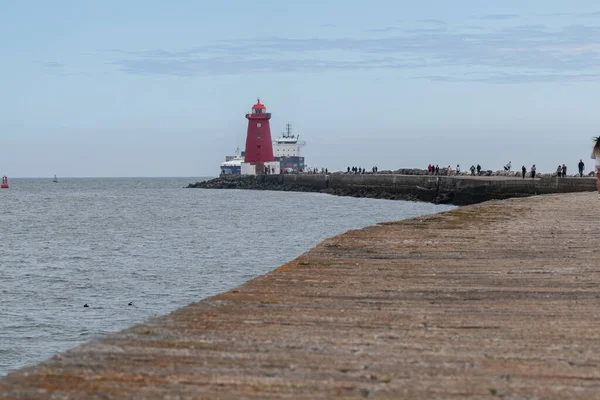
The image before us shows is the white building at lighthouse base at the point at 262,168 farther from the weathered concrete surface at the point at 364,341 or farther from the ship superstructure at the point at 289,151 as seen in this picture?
the weathered concrete surface at the point at 364,341

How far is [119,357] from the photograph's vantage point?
3662 millimetres

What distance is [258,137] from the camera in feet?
323

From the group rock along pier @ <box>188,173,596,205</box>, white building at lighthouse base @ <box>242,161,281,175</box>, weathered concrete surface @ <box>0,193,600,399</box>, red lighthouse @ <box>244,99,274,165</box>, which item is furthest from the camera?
white building at lighthouse base @ <box>242,161,281,175</box>

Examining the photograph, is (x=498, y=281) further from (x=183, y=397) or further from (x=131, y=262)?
(x=131, y=262)

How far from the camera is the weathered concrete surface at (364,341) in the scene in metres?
3.25

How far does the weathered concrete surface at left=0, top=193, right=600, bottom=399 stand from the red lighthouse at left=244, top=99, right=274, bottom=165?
8997 cm

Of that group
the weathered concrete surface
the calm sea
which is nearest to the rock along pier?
the calm sea

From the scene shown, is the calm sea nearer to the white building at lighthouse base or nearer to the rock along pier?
the rock along pier

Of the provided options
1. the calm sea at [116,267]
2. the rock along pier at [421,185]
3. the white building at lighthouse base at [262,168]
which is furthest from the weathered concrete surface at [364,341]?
the white building at lighthouse base at [262,168]

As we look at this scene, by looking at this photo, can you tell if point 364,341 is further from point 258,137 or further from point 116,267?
point 258,137

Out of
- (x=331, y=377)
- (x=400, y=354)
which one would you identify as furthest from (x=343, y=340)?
(x=331, y=377)

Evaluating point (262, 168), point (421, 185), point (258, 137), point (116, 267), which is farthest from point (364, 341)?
point (262, 168)

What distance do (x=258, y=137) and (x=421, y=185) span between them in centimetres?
4140

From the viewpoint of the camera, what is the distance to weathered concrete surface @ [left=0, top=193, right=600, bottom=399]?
3250 millimetres
